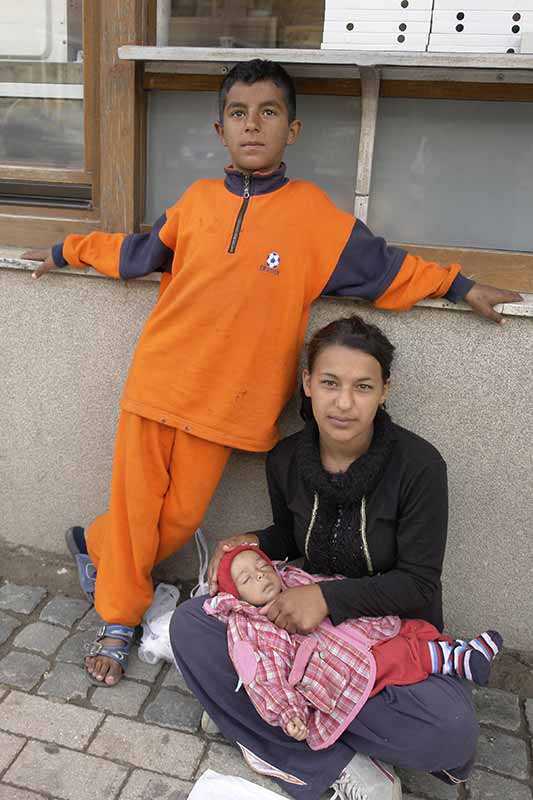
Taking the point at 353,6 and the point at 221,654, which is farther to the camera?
the point at 353,6

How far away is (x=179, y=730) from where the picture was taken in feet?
7.97

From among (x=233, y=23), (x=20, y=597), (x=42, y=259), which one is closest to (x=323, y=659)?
(x=20, y=597)

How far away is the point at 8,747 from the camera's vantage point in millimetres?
2303

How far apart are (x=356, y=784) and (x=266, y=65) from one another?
2184 millimetres

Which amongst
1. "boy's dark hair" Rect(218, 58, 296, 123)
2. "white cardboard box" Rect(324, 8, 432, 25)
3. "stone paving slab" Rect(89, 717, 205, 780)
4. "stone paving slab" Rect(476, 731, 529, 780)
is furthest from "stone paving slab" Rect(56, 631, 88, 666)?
"white cardboard box" Rect(324, 8, 432, 25)

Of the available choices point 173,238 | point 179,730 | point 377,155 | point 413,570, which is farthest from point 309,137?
point 179,730

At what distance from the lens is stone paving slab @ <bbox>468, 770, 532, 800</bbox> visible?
2.26 metres

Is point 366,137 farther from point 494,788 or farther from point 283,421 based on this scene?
point 494,788

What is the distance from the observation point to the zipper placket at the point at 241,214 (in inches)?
94.4

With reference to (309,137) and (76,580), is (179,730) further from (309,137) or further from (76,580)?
(309,137)

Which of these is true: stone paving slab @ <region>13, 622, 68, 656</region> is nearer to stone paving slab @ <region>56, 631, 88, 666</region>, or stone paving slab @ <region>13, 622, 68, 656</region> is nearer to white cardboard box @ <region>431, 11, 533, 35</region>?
stone paving slab @ <region>56, 631, 88, 666</region>

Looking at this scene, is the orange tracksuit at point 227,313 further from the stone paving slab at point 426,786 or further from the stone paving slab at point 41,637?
the stone paving slab at point 426,786

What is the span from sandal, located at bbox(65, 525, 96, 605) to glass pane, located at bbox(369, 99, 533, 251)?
1.74 meters

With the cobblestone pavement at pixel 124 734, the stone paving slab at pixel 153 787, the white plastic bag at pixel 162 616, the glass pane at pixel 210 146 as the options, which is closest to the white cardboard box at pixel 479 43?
the glass pane at pixel 210 146
